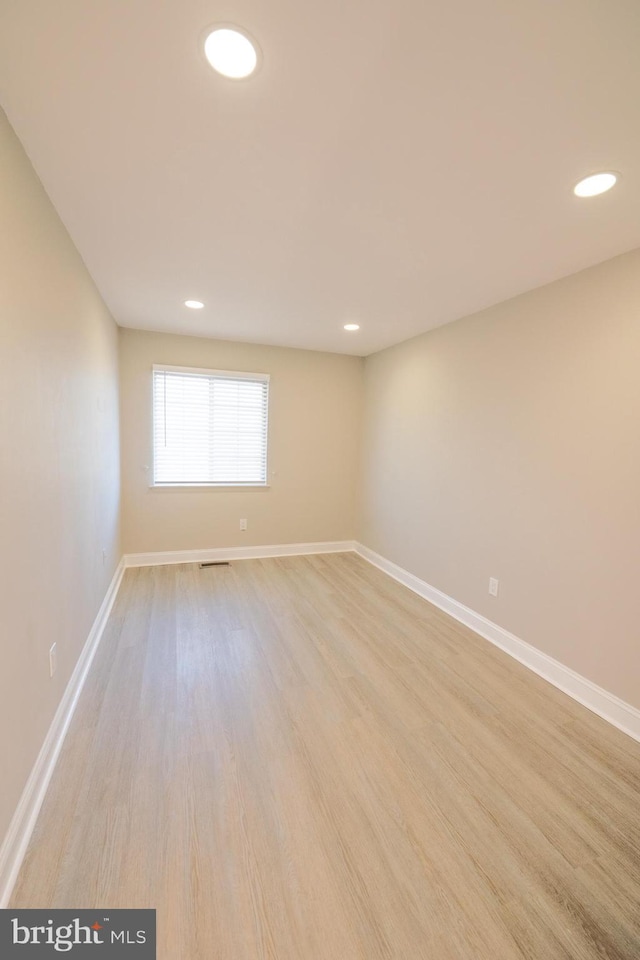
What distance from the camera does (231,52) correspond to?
3.25 ft

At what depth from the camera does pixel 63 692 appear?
1789mm

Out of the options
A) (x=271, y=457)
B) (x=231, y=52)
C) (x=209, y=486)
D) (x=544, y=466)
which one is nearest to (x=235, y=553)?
(x=209, y=486)

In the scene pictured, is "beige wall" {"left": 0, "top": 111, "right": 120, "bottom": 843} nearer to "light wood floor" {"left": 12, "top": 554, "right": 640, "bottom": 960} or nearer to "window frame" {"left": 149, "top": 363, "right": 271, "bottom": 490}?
"light wood floor" {"left": 12, "top": 554, "right": 640, "bottom": 960}

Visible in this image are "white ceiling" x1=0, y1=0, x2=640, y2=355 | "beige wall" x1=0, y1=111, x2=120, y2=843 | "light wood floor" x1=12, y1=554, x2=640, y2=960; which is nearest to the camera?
"white ceiling" x1=0, y1=0, x2=640, y2=355

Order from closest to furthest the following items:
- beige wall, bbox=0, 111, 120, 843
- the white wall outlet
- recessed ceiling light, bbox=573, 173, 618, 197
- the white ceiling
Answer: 1. the white ceiling
2. beige wall, bbox=0, 111, 120, 843
3. recessed ceiling light, bbox=573, 173, 618, 197
4. the white wall outlet

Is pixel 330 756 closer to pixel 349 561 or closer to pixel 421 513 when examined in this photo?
pixel 421 513

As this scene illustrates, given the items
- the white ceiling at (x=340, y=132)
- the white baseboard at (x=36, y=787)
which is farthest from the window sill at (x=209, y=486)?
the white ceiling at (x=340, y=132)

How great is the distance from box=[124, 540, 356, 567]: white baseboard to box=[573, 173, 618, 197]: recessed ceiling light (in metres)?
3.92

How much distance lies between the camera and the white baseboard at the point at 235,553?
3979 mm

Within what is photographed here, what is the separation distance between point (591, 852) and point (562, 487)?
1684 mm
